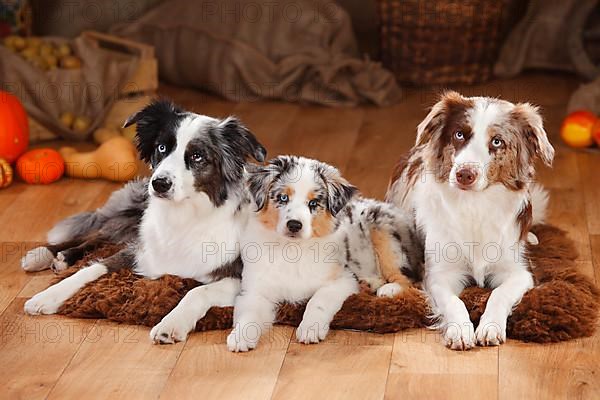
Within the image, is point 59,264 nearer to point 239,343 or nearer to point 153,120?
point 153,120

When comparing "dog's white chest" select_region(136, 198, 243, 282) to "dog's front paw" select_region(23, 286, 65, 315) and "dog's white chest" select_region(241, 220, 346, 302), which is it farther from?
"dog's front paw" select_region(23, 286, 65, 315)

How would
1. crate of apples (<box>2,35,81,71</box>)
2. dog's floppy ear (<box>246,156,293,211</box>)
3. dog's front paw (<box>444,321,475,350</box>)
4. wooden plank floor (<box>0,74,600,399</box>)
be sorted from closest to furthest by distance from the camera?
wooden plank floor (<box>0,74,600,399</box>) → dog's front paw (<box>444,321,475,350</box>) → dog's floppy ear (<box>246,156,293,211</box>) → crate of apples (<box>2,35,81,71</box>)

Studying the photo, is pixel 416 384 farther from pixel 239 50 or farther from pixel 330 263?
pixel 239 50

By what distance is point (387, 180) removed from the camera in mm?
4586

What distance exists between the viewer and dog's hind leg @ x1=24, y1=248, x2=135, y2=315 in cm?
337

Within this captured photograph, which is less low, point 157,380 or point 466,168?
point 466,168

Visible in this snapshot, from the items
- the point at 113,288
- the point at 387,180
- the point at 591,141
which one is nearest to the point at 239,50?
the point at 387,180

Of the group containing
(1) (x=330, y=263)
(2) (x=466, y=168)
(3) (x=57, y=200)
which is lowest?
(3) (x=57, y=200)

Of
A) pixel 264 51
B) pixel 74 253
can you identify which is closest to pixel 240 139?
pixel 74 253

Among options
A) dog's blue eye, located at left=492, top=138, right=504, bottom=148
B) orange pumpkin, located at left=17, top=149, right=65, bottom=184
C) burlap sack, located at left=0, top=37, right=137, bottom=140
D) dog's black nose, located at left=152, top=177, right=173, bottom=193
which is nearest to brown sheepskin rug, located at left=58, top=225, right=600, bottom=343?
dog's black nose, located at left=152, top=177, right=173, bottom=193

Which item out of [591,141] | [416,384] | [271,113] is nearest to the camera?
[416,384]

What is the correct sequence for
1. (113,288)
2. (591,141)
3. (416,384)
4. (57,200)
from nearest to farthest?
(416,384) → (113,288) → (57,200) → (591,141)

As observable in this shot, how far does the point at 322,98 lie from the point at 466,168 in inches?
101

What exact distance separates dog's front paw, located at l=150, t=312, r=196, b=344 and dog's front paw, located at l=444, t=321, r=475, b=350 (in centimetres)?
78
